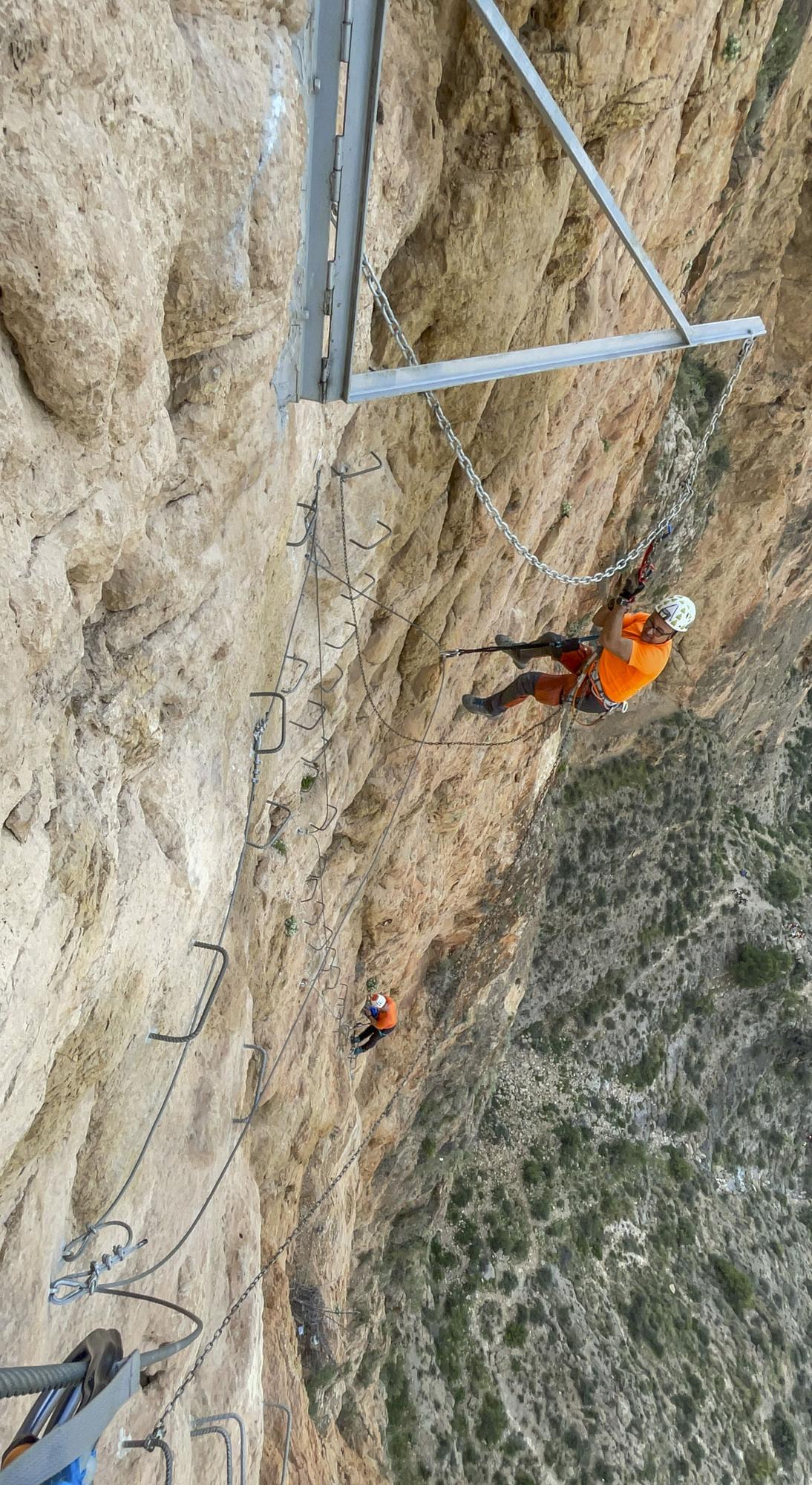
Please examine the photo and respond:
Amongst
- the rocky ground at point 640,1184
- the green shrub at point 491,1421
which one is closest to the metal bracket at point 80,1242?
the rocky ground at point 640,1184

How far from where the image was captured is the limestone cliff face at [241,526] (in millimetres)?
2156

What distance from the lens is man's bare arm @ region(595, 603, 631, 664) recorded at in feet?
19.8

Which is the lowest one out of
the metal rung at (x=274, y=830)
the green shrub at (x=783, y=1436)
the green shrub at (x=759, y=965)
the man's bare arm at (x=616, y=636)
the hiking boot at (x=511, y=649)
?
the green shrub at (x=783, y=1436)

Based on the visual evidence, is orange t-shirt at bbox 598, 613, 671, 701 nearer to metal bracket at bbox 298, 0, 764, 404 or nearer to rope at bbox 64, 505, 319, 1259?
metal bracket at bbox 298, 0, 764, 404

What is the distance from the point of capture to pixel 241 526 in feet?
12.3

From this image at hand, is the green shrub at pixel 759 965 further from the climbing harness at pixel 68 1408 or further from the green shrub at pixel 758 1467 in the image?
the climbing harness at pixel 68 1408

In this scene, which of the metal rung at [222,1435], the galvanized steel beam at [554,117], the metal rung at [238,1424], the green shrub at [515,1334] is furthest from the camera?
the green shrub at [515,1334]

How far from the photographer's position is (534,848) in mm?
14477

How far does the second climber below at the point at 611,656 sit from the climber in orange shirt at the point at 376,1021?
5.50 meters

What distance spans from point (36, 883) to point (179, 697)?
1354 millimetres

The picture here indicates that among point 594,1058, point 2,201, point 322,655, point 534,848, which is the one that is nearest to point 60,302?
point 2,201

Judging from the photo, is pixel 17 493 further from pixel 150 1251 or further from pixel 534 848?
pixel 534 848

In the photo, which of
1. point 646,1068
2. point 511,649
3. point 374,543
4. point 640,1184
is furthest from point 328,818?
point 640,1184

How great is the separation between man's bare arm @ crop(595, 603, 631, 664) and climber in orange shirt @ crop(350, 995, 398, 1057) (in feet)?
21.5
